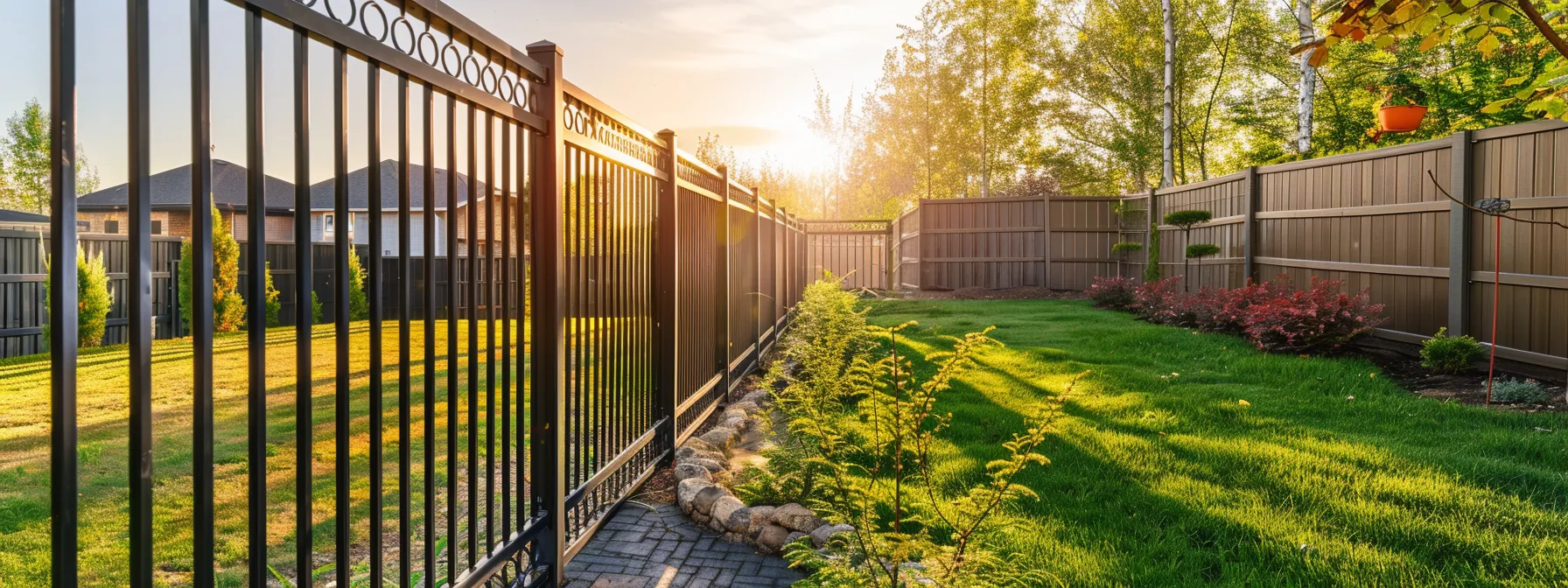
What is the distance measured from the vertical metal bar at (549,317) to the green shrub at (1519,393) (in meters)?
5.88

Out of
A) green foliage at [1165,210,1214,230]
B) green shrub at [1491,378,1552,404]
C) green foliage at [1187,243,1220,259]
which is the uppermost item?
green foliage at [1165,210,1214,230]

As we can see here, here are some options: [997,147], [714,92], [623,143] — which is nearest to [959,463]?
[623,143]

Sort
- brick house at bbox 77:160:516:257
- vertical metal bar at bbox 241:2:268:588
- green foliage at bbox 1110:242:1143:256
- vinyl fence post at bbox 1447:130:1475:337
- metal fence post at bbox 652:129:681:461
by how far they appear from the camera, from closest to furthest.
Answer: vertical metal bar at bbox 241:2:268:588 < metal fence post at bbox 652:129:681:461 < vinyl fence post at bbox 1447:130:1475:337 < green foliage at bbox 1110:242:1143:256 < brick house at bbox 77:160:516:257

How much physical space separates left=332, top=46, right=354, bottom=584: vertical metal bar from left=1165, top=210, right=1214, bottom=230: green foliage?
11.1m

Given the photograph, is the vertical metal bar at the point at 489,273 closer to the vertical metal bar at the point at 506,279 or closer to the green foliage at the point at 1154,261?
the vertical metal bar at the point at 506,279

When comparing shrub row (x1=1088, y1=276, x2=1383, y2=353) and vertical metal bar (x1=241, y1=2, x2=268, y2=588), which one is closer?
vertical metal bar (x1=241, y1=2, x2=268, y2=588)

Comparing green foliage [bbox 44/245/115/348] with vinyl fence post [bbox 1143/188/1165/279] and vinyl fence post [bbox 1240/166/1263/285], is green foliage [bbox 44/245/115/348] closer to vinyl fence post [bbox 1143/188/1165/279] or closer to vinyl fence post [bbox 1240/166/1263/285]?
vinyl fence post [bbox 1240/166/1263/285]

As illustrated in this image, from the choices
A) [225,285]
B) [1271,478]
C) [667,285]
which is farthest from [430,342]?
[225,285]

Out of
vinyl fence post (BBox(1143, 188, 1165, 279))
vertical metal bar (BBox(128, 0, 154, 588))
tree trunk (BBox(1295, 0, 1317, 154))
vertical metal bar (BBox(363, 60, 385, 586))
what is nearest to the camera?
vertical metal bar (BBox(128, 0, 154, 588))

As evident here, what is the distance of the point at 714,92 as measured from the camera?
39.6ft

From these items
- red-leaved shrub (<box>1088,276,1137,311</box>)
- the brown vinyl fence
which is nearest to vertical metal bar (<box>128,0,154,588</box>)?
the brown vinyl fence

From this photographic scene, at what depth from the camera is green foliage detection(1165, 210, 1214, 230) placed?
10.8 m

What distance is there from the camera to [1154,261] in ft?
42.3

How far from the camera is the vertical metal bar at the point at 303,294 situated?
1438 millimetres
